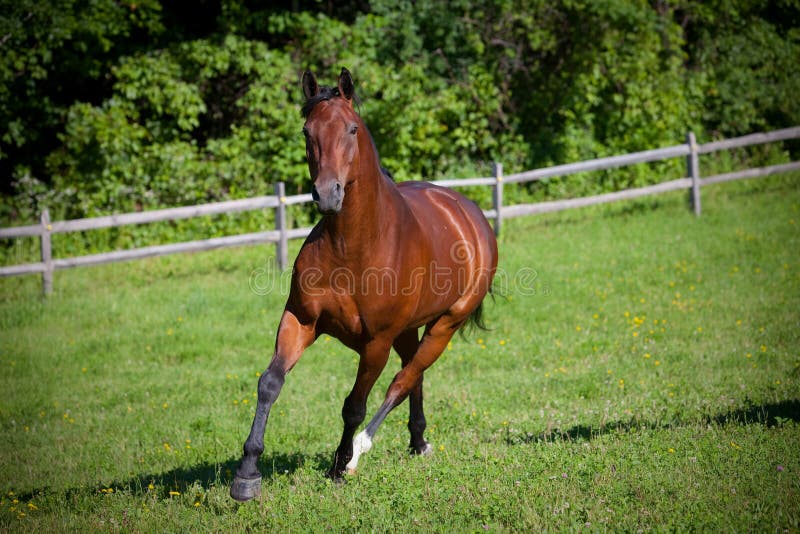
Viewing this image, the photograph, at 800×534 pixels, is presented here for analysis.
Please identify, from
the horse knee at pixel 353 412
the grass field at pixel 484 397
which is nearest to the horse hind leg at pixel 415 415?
the grass field at pixel 484 397

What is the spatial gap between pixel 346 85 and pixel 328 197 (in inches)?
34.6

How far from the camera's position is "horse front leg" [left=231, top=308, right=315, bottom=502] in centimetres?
475

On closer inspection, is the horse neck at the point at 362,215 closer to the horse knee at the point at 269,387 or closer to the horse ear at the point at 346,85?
the horse ear at the point at 346,85

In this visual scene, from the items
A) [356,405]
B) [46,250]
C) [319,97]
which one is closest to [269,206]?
[46,250]

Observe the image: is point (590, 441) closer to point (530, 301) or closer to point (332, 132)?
point (332, 132)

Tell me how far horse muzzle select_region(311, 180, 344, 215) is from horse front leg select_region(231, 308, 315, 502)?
0.94m

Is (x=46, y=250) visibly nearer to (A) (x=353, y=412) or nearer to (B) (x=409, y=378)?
(B) (x=409, y=378)

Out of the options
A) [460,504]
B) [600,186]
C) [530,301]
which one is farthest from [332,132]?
[600,186]

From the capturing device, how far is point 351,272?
5.09 metres

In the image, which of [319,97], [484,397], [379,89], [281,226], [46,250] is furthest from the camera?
[379,89]

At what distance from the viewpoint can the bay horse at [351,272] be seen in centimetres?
475

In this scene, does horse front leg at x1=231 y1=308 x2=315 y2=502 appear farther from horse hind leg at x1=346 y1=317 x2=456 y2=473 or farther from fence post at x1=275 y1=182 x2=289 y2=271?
fence post at x1=275 y1=182 x2=289 y2=271

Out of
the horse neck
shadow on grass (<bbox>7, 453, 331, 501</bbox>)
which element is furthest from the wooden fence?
the horse neck

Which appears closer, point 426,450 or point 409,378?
point 409,378
